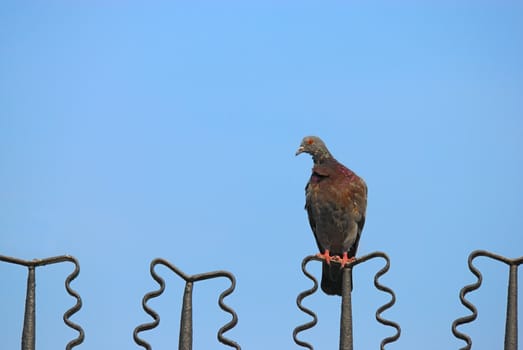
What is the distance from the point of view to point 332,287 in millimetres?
9781

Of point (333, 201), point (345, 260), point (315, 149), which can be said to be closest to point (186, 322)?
point (345, 260)

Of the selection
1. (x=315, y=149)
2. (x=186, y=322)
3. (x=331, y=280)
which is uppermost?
(x=315, y=149)

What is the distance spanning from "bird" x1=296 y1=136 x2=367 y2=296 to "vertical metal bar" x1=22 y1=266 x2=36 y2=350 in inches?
190

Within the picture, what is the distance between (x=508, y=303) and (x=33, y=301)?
243cm

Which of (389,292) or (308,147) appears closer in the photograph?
(389,292)

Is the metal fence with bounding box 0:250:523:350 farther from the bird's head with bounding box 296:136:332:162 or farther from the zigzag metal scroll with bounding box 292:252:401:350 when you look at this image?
the bird's head with bounding box 296:136:332:162

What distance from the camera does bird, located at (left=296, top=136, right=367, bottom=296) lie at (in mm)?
10336

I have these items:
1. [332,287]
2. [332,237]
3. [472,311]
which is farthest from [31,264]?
[332,237]

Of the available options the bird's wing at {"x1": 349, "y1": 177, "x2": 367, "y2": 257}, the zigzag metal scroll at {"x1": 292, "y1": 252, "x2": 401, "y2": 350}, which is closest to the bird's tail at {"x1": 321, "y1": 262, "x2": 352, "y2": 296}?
the bird's wing at {"x1": 349, "y1": 177, "x2": 367, "y2": 257}

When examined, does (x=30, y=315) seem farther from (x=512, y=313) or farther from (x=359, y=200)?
(x=359, y=200)

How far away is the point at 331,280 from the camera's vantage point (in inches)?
385

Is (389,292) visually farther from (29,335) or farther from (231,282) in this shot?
(29,335)

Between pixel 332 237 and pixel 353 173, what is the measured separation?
0.66m

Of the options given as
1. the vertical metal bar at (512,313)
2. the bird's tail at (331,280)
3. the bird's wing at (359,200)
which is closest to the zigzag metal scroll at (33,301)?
the vertical metal bar at (512,313)
